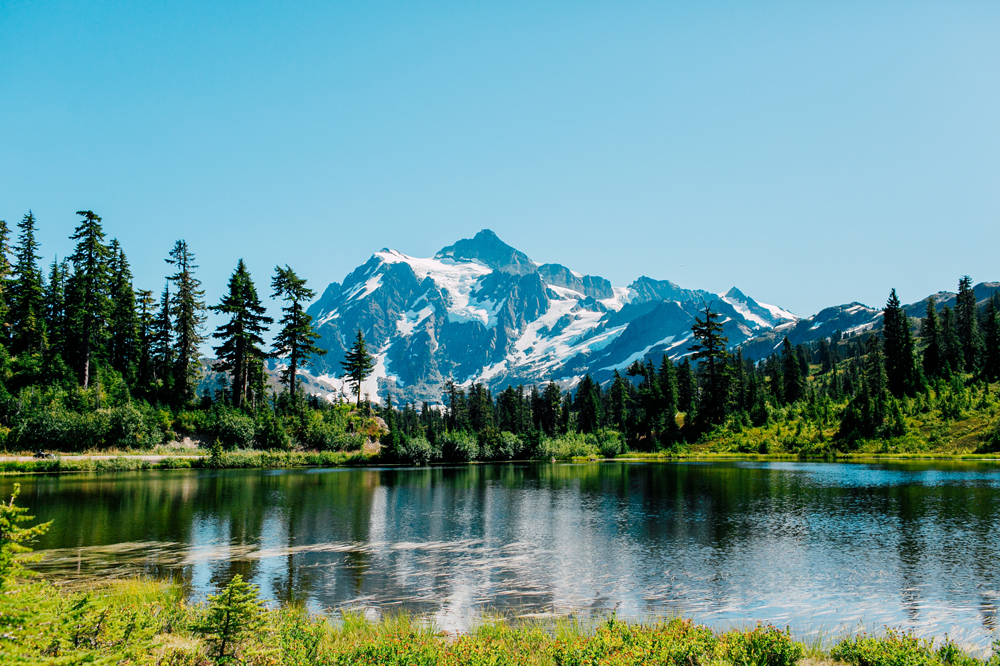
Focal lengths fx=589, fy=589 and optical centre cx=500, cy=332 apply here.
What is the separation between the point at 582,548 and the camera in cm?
2567

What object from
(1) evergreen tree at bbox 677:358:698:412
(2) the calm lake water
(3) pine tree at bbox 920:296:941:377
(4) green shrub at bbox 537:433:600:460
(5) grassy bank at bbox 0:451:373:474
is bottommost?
(4) green shrub at bbox 537:433:600:460

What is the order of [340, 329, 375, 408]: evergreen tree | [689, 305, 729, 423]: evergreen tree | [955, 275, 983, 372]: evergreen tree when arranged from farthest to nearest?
[955, 275, 983, 372]: evergreen tree, [689, 305, 729, 423]: evergreen tree, [340, 329, 375, 408]: evergreen tree

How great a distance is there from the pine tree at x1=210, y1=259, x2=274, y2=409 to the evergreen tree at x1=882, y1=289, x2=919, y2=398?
102000mm

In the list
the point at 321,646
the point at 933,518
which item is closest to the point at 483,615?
the point at 321,646

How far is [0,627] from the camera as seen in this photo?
7617 millimetres

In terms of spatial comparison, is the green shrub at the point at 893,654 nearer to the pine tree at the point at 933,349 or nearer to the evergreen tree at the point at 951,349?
the pine tree at the point at 933,349

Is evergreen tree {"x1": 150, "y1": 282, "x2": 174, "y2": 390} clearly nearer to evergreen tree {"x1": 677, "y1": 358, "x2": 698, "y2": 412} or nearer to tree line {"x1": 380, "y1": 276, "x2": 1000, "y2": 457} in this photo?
tree line {"x1": 380, "y1": 276, "x2": 1000, "y2": 457}

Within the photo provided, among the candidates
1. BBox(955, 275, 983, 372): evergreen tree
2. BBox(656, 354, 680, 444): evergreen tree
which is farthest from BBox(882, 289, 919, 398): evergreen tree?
BBox(656, 354, 680, 444): evergreen tree

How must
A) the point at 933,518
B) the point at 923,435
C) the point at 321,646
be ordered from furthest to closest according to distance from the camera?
the point at 923,435
the point at 933,518
the point at 321,646

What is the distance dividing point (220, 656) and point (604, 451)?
331ft

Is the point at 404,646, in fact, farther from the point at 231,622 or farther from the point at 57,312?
the point at 57,312

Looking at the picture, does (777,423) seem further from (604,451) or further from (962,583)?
(962,583)

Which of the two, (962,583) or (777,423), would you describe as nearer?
(962,583)

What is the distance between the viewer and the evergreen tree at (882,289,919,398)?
98.7m
